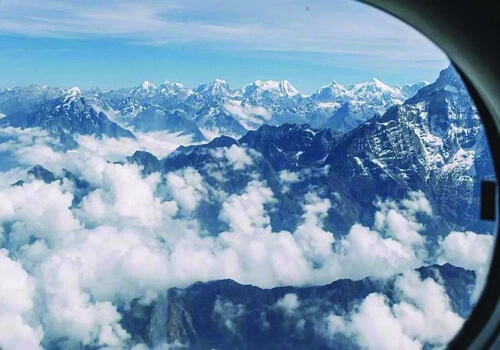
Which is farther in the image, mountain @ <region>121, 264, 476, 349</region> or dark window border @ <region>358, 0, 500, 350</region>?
mountain @ <region>121, 264, 476, 349</region>

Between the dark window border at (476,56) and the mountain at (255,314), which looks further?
the mountain at (255,314)

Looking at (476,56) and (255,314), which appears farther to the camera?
(255,314)

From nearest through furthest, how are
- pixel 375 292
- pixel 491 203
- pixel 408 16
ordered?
pixel 408 16, pixel 491 203, pixel 375 292

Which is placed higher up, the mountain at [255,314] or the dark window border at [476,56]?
the dark window border at [476,56]

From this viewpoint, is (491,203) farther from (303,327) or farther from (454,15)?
(303,327)

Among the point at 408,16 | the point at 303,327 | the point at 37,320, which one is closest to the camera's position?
the point at 408,16

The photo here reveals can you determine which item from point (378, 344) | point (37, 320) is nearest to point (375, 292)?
point (378, 344)

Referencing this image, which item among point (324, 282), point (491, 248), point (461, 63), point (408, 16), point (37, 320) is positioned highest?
point (408, 16)

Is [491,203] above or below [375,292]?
above

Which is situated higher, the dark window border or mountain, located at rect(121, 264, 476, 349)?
the dark window border

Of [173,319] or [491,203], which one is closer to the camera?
[491,203]

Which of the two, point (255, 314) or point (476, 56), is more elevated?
point (476, 56)
